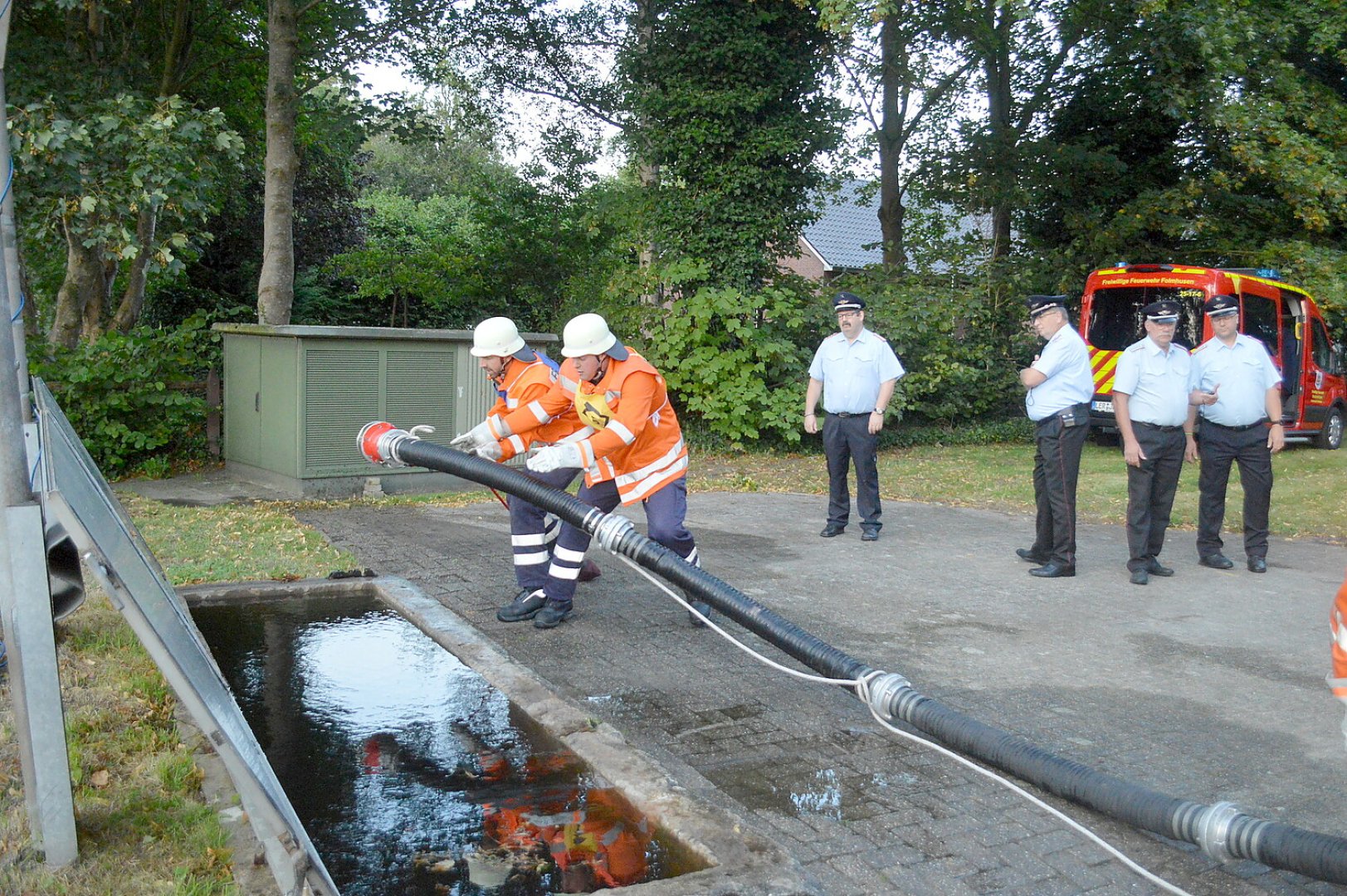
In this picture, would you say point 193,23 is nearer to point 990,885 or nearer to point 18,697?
point 18,697

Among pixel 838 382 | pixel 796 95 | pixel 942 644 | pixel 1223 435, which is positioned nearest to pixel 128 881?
pixel 942 644

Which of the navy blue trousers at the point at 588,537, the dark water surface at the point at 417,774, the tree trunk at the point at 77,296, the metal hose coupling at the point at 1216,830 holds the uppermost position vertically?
the tree trunk at the point at 77,296

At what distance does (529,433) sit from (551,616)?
42.2 inches

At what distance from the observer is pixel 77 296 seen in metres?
14.7

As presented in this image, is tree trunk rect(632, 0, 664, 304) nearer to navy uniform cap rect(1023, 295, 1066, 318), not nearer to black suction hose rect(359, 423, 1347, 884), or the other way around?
navy uniform cap rect(1023, 295, 1066, 318)

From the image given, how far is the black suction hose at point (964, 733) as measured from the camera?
2.88m

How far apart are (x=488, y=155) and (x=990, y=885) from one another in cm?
4078

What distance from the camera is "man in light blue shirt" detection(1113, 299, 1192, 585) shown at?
312 inches

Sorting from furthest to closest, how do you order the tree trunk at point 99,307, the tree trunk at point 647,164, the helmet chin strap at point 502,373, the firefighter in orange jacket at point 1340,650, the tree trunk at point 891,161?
the tree trunk at point 891,161
the tree trunk at point 647,164
the tree trunk at point 99,307
the helmet chin strap at point 502,373
the firefighter in orange jacket at point 1340,650

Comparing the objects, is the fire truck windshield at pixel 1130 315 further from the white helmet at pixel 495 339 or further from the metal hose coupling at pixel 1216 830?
the metal hose coupling at pixel 1216 830

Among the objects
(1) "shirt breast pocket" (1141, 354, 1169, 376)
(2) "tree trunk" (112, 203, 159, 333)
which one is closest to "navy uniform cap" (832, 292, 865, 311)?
(1) "shirt breast pocket" (1141, 354, 1169, 376)

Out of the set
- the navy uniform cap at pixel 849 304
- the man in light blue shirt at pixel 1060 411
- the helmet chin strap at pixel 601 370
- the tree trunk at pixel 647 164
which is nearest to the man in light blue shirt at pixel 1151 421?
the man in light blue shirt at pixel 1060 411

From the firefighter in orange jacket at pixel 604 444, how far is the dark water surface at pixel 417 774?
33.2 inches

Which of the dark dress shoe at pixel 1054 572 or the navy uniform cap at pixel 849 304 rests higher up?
A: the navy uniform cap at pixel 849 304
